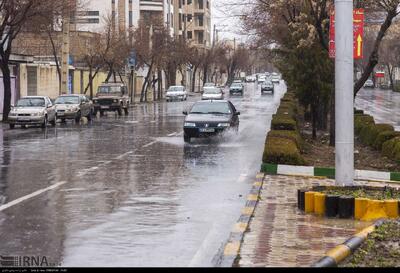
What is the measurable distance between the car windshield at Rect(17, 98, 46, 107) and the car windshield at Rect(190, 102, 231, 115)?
10.6 meters

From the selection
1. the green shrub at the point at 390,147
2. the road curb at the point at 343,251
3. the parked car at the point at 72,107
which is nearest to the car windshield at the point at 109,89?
the parked car at the point at 72,107

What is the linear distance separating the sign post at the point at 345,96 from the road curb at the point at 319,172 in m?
3.58

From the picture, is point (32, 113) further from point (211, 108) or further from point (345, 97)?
point (345, 97)

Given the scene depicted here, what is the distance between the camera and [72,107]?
1570 inches

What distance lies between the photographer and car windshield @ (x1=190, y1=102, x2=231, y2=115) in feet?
90.8

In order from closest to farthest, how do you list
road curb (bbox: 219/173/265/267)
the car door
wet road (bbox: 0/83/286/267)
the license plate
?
road curb (bbox: 219/173/265/267) → wet road (bbox: 0/83/286/267) → the license plate → the car door

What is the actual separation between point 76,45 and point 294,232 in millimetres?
64846

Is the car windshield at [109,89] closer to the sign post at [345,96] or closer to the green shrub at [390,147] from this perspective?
the green shrub at [390,147]

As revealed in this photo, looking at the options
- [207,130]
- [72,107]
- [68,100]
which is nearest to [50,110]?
[72,107]

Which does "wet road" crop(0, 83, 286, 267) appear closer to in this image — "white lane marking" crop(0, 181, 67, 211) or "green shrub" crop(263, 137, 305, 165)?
"white lane marking" crop(0, 181, 67, 211)

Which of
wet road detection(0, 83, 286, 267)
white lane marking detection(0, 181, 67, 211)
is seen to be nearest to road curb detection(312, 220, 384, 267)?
wet road detection(0, 83, 286, 267)

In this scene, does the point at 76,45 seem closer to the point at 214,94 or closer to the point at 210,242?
the point at 214,94

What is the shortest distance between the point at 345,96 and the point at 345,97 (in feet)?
0.06

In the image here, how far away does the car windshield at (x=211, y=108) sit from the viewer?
27672mm
